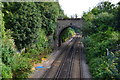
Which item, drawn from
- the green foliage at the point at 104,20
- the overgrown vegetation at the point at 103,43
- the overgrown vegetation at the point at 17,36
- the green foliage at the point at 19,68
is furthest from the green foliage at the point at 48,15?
the green foliage at the point at 19,68

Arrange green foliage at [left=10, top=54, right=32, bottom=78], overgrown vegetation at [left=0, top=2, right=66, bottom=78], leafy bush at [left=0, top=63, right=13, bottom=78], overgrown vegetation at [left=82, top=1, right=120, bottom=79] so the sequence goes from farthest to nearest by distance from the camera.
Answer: green foliage at [left=10, top=54, right=32, bottom=78] < overgrown vegetation at [left=0, top=2, right=66, bottom=78] < overgrown vegetation at [left=82, top=1, right=120, bottom=79] < leafy bush at [left=0, top=63, right=13, bottom=78]

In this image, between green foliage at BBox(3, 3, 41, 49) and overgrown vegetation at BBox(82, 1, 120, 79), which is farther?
green foliage at BBox(3, 3, 41, 49)

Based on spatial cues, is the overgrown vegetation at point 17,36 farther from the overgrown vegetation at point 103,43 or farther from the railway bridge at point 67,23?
the railway bridge at point 67,23

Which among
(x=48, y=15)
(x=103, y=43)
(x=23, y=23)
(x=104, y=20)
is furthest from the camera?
(x=48, y=15)

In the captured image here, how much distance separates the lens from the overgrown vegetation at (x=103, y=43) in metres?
10.4

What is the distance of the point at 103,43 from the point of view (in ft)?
52.4

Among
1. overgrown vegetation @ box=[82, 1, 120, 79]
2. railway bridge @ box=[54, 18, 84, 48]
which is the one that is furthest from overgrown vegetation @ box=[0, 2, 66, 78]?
railway bridge @ box=[54, 18, 84, 48]

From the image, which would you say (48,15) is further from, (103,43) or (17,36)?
(103,43)

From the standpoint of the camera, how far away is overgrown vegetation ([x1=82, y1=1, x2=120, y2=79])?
10389 mm

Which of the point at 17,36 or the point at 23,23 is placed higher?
the point at 23,23

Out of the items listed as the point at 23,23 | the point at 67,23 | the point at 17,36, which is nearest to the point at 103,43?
the point at 23,23

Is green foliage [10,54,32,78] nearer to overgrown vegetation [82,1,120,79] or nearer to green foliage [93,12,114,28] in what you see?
overgrown vegetation [82,1,120,79]

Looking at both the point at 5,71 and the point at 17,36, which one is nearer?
the point at 5,71

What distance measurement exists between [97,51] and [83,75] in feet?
10.2
